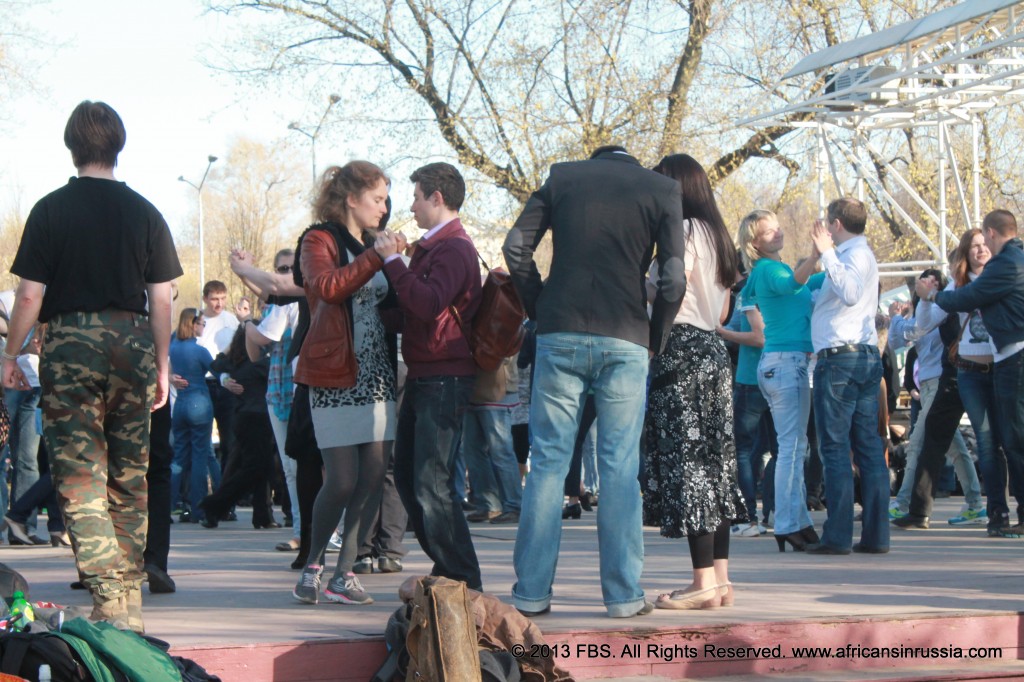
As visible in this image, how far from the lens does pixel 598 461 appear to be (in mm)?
5320

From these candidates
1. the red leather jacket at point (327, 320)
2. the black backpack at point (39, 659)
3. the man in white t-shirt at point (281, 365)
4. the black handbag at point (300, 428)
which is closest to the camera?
the black backpack at point (39, 659)

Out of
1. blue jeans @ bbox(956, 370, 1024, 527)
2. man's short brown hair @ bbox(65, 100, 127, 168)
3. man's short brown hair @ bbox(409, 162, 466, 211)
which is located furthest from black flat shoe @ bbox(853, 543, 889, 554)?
man's short brown hair @ bbox(65, 100, 127, 168)

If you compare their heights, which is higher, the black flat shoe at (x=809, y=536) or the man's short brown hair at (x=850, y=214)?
the man's short brown hair at (x=850, y=214)

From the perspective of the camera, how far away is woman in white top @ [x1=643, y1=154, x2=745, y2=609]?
5.54 metres

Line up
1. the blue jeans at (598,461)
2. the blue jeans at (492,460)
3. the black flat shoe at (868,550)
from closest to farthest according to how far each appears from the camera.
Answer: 1. the blue jeans at (598,461)
2. the black flat shoe at (868,550)
3. the blue jeans at (492,460)

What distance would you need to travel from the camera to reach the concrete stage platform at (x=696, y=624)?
4648mm

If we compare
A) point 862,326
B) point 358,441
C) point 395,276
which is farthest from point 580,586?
point 862,326

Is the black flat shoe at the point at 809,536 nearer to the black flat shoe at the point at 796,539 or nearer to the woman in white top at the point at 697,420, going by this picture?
the black flat shoe at the point at 796,539

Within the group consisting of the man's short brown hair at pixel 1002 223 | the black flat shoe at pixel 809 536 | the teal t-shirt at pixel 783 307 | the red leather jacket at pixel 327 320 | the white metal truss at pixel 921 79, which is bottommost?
the black flat shoe at pixel 809 536

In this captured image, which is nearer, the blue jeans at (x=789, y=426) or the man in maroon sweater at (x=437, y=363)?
the man in maroon sweater at (x=437, y=363)

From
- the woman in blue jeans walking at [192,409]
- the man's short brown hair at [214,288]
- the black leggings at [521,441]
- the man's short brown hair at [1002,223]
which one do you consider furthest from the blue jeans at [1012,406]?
the man's short brown hair at [214,288]

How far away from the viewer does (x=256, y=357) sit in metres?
8.91

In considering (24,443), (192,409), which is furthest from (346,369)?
(192,409)

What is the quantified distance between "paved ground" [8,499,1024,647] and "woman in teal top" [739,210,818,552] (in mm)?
291
